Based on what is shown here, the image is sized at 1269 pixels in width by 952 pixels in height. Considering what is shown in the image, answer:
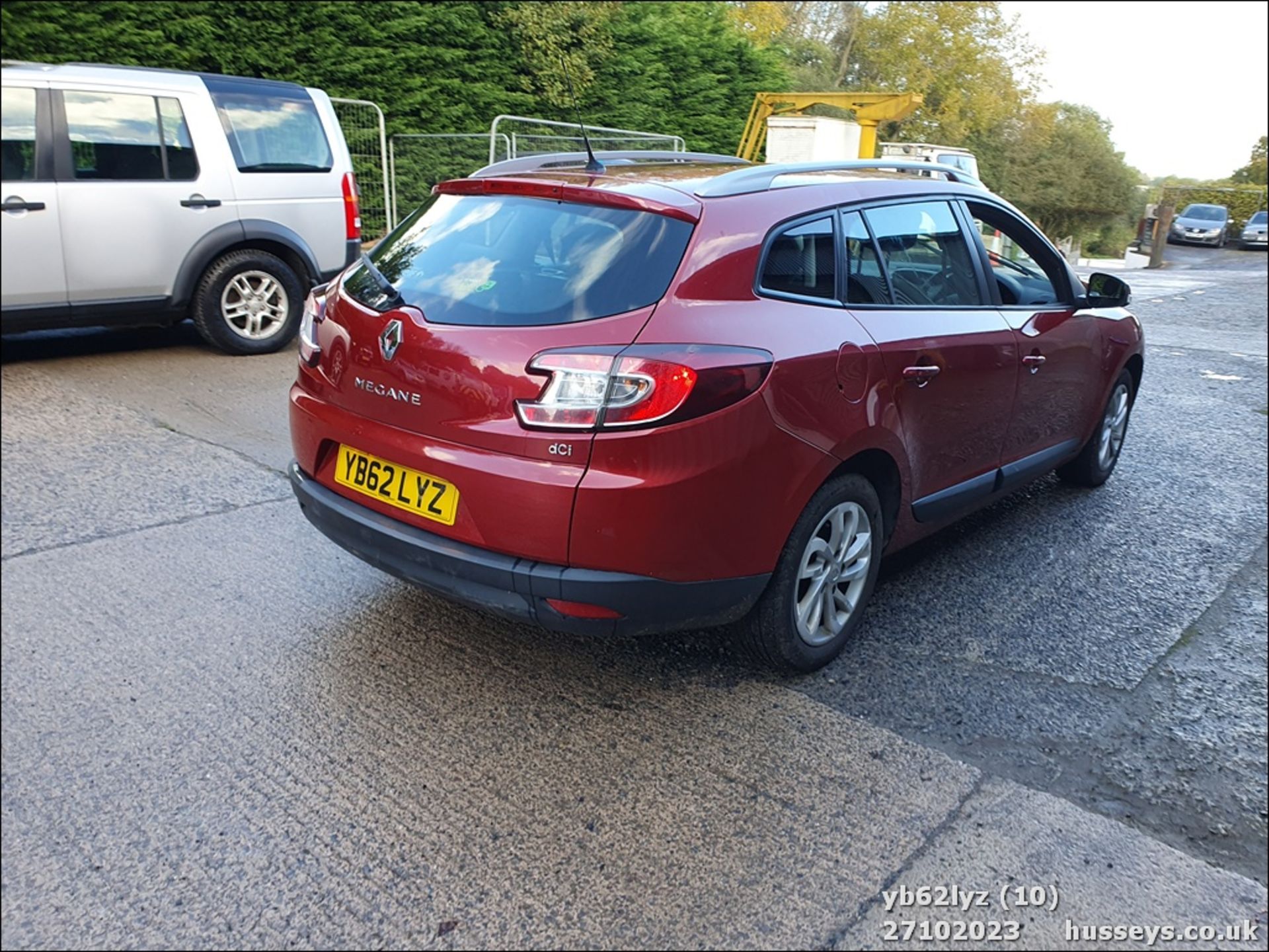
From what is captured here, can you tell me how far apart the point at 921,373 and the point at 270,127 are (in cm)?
600

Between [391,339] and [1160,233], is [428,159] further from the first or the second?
[1160,233]

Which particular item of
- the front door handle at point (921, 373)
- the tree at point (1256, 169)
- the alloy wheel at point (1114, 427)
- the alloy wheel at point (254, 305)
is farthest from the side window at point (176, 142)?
the tree at point (1256, 169)

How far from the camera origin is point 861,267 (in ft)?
11.7

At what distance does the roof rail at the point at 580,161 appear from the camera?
3797 mm

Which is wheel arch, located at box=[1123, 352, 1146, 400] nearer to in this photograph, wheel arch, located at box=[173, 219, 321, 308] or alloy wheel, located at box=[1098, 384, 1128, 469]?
alloy wheel, located at box=[1098, 384, 1128, 469]

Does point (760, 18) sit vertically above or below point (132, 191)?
above

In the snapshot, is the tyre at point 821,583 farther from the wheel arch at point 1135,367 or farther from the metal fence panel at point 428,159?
the metal fence panel at point 428,159

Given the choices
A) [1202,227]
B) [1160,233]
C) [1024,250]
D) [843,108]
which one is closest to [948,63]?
[1202,227]

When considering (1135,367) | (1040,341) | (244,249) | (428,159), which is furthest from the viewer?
(428,159)

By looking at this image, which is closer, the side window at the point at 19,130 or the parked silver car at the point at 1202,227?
the side window at the point at 19,130

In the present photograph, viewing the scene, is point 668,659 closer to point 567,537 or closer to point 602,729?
point 602,729

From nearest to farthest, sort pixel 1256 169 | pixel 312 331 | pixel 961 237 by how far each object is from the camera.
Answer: pixel 312 331 < pixel 961 237 < pixel 1256 169

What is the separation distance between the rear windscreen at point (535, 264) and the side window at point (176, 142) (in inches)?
181

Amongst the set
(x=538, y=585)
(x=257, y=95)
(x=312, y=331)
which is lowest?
(x=538, y=585)
